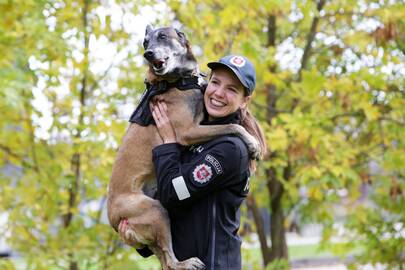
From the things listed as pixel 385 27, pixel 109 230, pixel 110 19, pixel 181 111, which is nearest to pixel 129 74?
pixel 110 19

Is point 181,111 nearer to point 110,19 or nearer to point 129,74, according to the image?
point 110,19

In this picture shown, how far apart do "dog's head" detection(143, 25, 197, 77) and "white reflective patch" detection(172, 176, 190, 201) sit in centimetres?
55

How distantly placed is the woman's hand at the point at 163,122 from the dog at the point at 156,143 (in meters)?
0.02

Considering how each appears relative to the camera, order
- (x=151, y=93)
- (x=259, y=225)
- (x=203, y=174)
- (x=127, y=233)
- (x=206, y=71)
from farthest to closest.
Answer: (x=259, y=225)
(x=206, y=71)
(x=151, y=93)
(x=127, y=233)
(x=203, y=174)

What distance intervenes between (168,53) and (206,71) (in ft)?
8.00

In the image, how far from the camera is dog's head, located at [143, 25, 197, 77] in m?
2.93

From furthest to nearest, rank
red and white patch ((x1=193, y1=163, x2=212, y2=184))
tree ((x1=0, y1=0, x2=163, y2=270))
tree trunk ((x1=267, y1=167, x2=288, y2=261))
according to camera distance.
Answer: tree trunk ((x1=267, y1=167, x2=288, y2=261)) < tree ((x1=0, y1=0, x2=163, y2=270)) < red and white patch ((x1=193, y1=163, x2=212, y2=184))

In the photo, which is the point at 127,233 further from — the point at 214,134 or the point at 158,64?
the point at 158,64

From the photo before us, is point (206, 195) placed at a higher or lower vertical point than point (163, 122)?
lower

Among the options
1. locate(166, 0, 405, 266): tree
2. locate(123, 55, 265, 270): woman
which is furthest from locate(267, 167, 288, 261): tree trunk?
locate(123, 55, 265, 270): woman

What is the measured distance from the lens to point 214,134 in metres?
2.93

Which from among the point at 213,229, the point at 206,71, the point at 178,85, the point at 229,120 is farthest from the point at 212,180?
the point at 206,71

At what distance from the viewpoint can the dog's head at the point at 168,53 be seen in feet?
9.61

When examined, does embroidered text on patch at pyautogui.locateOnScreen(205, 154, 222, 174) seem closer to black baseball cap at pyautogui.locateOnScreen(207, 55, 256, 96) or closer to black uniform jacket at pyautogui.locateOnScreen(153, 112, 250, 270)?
black uniform jacket at pyautogui.locateOnScreen(153, 112, 250, 270)
